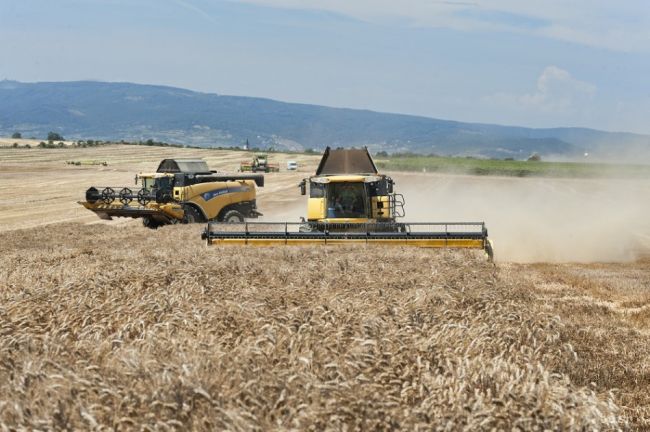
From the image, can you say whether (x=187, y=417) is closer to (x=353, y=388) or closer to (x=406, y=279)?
(x=353, y=388)

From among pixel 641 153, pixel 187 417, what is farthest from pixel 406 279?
pixel 641 153

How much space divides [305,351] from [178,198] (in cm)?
1764

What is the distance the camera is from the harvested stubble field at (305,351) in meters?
4.51

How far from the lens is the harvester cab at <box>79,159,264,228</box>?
73.5 ft

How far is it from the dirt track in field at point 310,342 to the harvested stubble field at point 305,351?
2cm

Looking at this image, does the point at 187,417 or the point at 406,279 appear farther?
the point at 406,279

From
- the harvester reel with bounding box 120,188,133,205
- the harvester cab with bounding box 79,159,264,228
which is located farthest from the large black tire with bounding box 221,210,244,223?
the harvester reel with bounding box 120,188,133,205

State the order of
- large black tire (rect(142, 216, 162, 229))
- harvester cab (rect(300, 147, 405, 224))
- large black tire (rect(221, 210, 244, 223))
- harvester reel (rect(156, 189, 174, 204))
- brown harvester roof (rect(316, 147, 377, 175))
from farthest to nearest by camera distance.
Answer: large black tire (rect(221, 210, 244, 223))
large black tire (rect(142, 216, 162, 229))
harvester reel (rect(156, 189, 174, 204))
brown harvester roof (rect(316, 147, 377, 175))
harvester cab (rect(300, 147, 405, 224))

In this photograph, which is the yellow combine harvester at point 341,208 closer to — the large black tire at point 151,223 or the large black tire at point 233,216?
the large black tire at point 233,216

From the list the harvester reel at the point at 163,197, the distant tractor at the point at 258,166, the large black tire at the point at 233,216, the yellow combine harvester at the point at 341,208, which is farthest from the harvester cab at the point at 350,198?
the distant tractor at the point at 258,166

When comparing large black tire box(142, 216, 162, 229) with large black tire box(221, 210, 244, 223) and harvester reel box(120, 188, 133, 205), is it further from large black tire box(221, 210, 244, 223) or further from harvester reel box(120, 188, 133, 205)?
large black tire box(221, 210, 244, 223)

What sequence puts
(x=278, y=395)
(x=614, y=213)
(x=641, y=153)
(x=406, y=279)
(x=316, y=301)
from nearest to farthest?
(x=278, y=395), (x=316, y=301), (x=406, y=279), (x=614, y=213), (x=641, y=153)

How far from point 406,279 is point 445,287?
3.31 feet

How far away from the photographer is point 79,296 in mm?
8039
